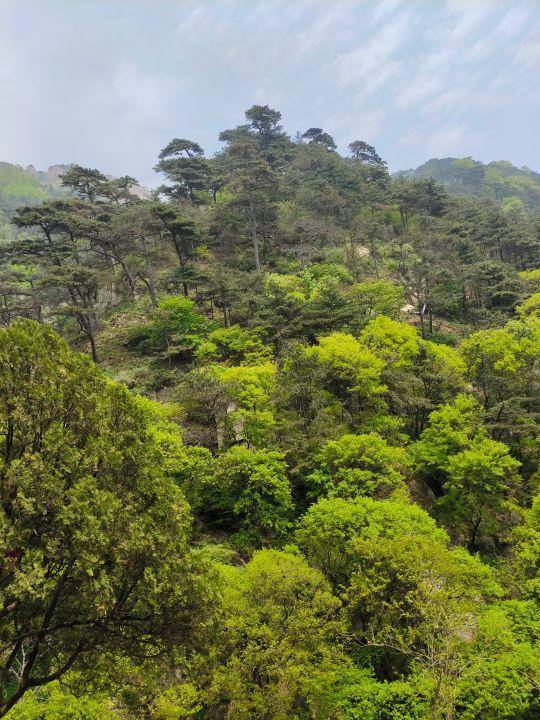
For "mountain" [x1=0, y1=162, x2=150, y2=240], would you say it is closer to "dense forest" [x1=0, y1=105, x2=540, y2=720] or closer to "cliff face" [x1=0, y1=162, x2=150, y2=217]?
"cliff face" [x1=0, y1=162, x2=150, y2=217]

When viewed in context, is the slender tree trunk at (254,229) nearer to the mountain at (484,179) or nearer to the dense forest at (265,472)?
the dense forest at (265,472)

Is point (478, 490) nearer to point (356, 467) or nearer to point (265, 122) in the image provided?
point (356, 467)

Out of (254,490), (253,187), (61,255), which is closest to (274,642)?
(254,490)

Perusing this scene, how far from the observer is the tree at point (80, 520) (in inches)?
285

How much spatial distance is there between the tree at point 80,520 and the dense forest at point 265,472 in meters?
0.05

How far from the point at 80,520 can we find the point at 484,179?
495 ft

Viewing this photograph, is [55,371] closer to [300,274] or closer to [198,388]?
[198,388]

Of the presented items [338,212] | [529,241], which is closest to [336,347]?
[338,212]

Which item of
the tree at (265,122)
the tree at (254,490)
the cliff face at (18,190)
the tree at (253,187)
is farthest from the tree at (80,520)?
the cliff face at (18,190)

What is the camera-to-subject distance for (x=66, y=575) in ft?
25.4

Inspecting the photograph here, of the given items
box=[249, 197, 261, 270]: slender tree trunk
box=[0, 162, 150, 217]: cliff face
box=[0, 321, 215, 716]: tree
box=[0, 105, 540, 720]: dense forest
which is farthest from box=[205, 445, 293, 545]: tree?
box=[0, 162, 150, 217]: cliff face

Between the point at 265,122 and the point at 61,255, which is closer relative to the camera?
the point at 61,255

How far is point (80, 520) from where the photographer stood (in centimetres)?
734

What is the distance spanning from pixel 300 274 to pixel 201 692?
34455 millimetres
